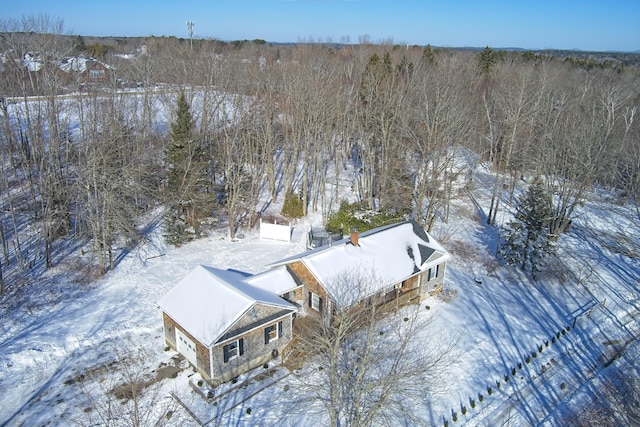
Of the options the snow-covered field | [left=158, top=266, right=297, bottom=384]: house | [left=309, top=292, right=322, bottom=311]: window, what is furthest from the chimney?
the snow-covered field

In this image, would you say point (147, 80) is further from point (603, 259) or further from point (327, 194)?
point (603, 259)

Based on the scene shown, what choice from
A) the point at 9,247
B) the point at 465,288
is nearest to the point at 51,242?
the point at 9,247

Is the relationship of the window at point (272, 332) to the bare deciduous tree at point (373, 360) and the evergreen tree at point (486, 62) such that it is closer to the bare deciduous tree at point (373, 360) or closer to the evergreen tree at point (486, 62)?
the bare deciduous tree at point (373, 360)

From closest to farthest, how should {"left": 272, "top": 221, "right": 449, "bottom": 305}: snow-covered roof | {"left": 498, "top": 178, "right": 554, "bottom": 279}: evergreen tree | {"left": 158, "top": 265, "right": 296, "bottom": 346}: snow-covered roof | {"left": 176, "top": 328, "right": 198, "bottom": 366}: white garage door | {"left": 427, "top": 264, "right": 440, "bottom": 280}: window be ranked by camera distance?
{"left": 158, "top": 265, "right": 296, "bottom": 346}: snow-covered roof → {"left": 176, "top": 328, "right": 198, "bottom": 366}: white garage door → {"left": 272, "top": 221, "right": 449, "bottom": 305}: snow-covered roof → {"left": 427, "top": 264, "right": 440, "bottom": 280}: window → {"left": 498, "top": 178, "right": 554, "bottom": 279}: evergreen tree

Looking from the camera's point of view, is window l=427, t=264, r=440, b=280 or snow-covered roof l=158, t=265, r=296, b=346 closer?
snow-covered roof l=158, t=265, r=296, b=346

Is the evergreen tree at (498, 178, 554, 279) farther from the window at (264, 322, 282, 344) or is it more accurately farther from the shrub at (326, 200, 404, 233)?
the window at (264, 322, 282, 344)

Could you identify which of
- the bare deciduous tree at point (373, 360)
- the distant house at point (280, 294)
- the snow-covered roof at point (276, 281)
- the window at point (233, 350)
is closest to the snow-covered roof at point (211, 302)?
the distant house at point (280, 294)
